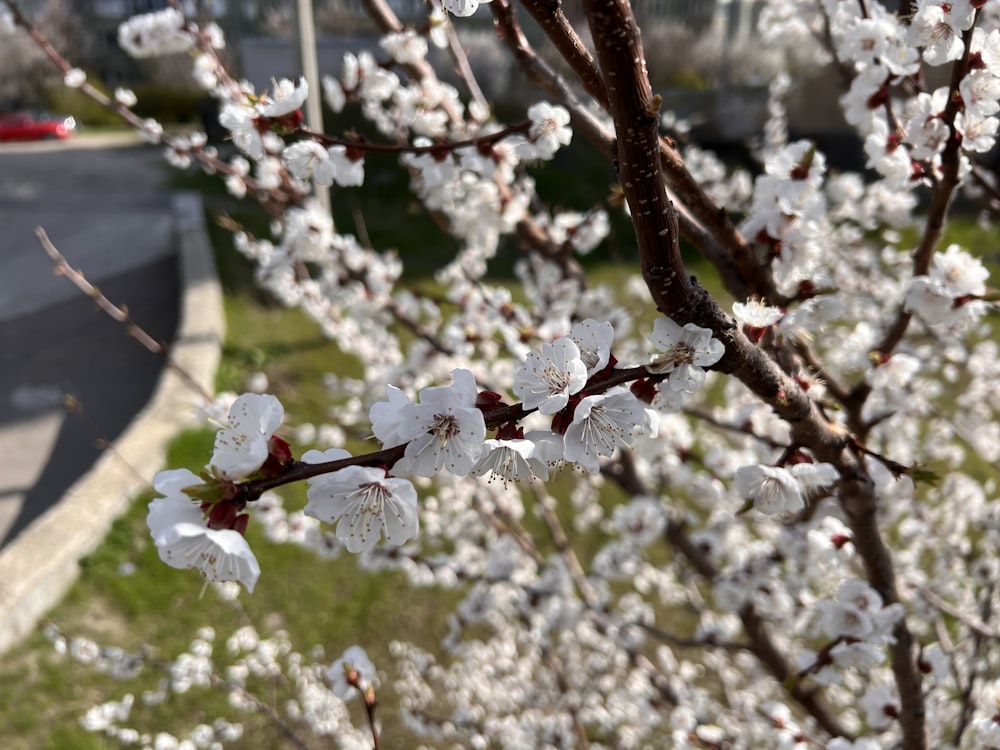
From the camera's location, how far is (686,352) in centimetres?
71

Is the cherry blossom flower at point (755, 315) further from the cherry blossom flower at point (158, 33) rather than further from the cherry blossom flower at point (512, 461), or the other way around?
the cherry blossom flower at point (158, 33)

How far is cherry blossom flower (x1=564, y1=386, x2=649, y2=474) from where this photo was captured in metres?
0.67

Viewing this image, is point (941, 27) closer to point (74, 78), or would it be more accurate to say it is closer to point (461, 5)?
point (461, 5)

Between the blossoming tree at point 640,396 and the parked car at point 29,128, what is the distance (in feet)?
44.8

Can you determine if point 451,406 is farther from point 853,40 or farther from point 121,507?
point 121,507

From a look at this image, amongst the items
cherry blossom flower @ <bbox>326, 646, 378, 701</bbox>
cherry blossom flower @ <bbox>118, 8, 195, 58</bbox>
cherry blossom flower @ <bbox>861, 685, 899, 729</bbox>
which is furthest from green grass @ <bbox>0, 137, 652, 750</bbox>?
cherry blossom flower @ <bbox>861, 685, 899, 729</bbox>

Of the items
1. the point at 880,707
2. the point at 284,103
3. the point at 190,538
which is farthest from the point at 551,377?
the point at 880,707

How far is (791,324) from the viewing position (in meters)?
0.96

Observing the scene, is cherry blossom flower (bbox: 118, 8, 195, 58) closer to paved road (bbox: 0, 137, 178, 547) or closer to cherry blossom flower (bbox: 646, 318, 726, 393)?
paved road (bbox: 0, 137, 178, 547)

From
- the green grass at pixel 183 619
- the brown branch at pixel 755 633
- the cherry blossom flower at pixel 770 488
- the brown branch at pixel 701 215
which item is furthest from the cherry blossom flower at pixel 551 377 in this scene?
the green grass at pixel 183 619

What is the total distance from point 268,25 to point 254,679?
15233mm

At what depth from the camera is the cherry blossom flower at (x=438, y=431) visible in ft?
2.12

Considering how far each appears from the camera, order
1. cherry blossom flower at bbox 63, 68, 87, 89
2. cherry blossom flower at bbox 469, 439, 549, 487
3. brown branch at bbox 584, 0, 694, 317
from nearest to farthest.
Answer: brown branch at bbox 584, 0, 694, 317 → cherry blossom flower at bbox 469, 439, 549, 487 → cherry blossom flower at bbox 63, 68, 87, 89

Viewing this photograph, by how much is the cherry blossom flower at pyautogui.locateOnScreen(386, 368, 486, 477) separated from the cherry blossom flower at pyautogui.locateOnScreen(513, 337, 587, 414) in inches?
2.2
